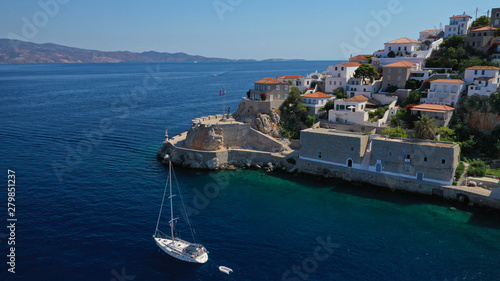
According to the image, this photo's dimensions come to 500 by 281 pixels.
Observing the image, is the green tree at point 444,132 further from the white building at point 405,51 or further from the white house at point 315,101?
the white building at point 405,51

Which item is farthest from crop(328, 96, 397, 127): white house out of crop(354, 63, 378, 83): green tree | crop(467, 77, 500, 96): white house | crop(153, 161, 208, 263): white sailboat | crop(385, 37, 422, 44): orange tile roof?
crop(153, 161, 208, 263): white sailboat

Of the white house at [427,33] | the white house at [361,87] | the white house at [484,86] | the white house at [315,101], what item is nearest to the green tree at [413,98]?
the white house at [361,87]

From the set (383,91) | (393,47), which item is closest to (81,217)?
(383,91)

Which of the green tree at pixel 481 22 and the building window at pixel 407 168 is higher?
the green tree at pixel 481 22

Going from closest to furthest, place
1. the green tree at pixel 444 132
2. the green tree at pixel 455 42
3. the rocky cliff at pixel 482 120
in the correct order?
the green tree at pixel 444 132 → the rocky cliff at pixel 482 120 → the green tree at pixel 455 42

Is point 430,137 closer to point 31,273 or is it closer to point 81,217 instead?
point 81,217

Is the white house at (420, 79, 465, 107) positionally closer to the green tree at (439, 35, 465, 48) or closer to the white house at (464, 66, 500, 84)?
the white house at (464, 66, 500, 84)

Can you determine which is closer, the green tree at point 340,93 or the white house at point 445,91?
the white house at point 445,91
